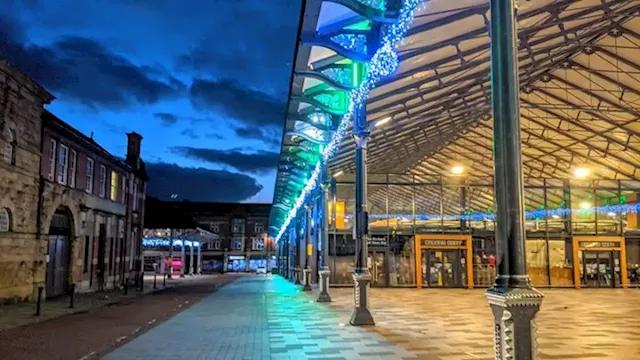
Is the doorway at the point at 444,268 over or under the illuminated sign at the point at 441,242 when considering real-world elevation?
under

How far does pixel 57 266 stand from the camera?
25.3m


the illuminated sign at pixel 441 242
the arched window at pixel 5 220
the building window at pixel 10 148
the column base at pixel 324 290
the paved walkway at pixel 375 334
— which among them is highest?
the building window at pixel 10 148

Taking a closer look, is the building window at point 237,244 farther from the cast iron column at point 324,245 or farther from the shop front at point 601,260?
the cast iron column at point 324,245

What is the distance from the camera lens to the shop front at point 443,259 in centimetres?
3177

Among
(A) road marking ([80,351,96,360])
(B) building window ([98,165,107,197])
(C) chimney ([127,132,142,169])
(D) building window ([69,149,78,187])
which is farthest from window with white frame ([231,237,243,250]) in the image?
(A) road marking ([80,351,96,360])

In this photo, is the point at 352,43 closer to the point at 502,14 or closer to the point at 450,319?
the point at 502,14

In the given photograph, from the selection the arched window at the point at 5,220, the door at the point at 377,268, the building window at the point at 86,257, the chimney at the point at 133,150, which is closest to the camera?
the arched window at the point at 5,220

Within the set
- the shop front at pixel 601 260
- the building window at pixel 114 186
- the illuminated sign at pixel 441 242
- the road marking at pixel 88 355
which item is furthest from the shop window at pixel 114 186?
the shop front at pixel 601 260

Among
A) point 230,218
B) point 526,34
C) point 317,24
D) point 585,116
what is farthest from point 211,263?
point 317,24

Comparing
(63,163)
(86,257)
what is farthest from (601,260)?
(63,163)

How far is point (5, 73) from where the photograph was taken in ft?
62.2

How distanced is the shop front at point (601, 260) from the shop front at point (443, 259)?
20.5ft

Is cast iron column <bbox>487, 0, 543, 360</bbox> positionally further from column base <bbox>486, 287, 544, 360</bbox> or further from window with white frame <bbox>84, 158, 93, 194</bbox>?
window with white frame <bbox>84, 158, 93, 194</bbox>

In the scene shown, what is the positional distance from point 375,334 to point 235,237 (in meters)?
84.5
